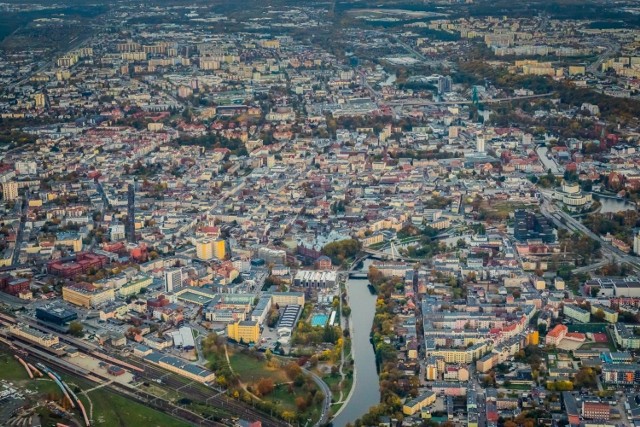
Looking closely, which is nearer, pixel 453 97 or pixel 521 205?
pixel 521 205

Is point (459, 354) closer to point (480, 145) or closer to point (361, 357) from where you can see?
point (361, 357)

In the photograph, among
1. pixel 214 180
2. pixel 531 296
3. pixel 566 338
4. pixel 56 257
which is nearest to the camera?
pixel 566 338

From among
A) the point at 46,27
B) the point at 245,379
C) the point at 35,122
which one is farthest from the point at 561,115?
the point at 46,27

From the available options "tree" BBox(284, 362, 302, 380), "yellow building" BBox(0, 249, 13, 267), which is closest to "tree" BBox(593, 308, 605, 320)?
"tree" BBox(284, 362, 302, 380)

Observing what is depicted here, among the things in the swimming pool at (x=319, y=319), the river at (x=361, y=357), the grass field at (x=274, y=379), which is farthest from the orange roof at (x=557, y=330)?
the grass field at (x=274, y=379)

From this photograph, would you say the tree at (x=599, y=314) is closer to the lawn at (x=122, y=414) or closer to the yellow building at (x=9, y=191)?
the lawn at (x=122, y=414)

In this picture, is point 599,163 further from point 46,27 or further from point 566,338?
point 46,27
